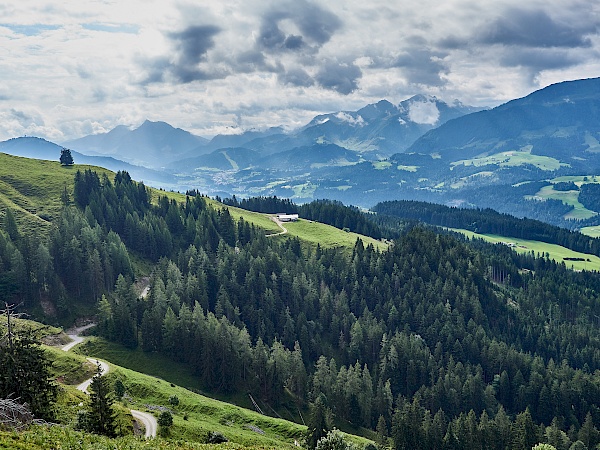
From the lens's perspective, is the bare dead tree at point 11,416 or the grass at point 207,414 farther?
the grass at point 207,414

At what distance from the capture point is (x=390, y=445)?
106875 millimetres

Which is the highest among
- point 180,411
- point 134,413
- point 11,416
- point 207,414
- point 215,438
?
point 11,416

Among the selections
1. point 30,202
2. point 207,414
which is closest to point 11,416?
point 207,414

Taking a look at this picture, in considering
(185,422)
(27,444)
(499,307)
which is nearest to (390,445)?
(185,422)

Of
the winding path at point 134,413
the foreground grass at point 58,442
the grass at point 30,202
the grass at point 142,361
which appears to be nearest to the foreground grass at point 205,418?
the winding path at point 134,413

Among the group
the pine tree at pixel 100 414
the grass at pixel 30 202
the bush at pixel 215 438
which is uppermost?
the grass at pixel 30 202

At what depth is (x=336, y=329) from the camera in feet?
532

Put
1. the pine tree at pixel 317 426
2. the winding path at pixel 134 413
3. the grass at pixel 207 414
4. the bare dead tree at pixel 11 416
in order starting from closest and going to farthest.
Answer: the bare dead tree at pixel 11 416
the winding path at pixel 134 413
the grass at pixel 207 414
the pine tree at pixel 317 426

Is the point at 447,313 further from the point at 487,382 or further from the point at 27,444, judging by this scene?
the point at 27,444

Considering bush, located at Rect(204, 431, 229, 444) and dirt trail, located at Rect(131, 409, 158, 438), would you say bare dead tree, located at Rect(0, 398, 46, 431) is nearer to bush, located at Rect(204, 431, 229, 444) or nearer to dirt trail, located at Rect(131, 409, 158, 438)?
dirt trail, located at Rect(131, 409, 158, 438)

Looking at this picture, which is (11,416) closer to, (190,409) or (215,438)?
(215,438)

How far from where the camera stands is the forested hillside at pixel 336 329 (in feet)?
405

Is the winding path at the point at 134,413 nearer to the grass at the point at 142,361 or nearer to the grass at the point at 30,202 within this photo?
the grass at the point at 142,361

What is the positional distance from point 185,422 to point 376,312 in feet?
371
